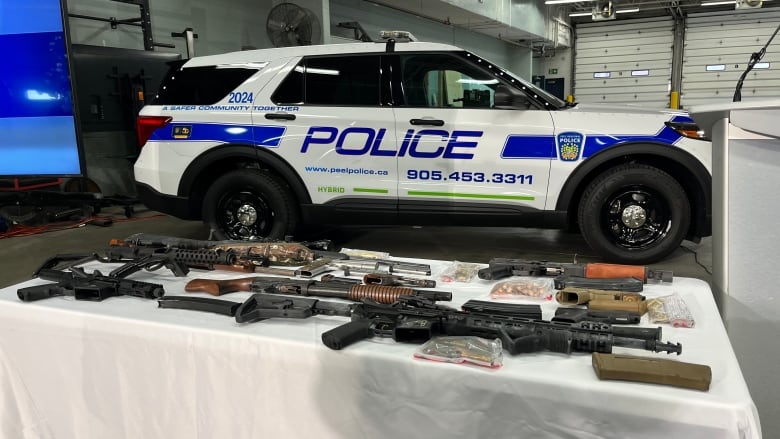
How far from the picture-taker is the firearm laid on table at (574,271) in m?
1.89

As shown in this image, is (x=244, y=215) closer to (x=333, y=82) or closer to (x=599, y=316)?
(x=333, y=82)

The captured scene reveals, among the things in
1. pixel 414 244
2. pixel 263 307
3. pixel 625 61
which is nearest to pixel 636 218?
pixel 414 244

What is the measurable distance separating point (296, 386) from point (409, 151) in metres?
2.98

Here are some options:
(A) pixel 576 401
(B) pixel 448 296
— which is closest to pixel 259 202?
(B) pixel 448 296

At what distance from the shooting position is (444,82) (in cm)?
430

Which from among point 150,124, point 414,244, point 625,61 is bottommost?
point 414,244

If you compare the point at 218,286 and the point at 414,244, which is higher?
the point at 218,286

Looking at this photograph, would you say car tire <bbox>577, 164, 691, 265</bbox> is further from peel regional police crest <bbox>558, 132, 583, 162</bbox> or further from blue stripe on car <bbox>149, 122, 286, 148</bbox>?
blue stripe on car <bbox>149, 122, 286, 148</bbox>

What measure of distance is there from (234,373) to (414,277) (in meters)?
0.81

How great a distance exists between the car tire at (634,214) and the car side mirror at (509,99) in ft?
2.61

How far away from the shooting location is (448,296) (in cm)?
180

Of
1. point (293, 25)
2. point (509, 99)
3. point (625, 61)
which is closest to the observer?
point (509, 99)

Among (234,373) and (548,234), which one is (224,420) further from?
(548,234)

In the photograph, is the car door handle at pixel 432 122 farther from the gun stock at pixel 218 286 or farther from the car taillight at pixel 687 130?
the gun stock at pixel 218 286
